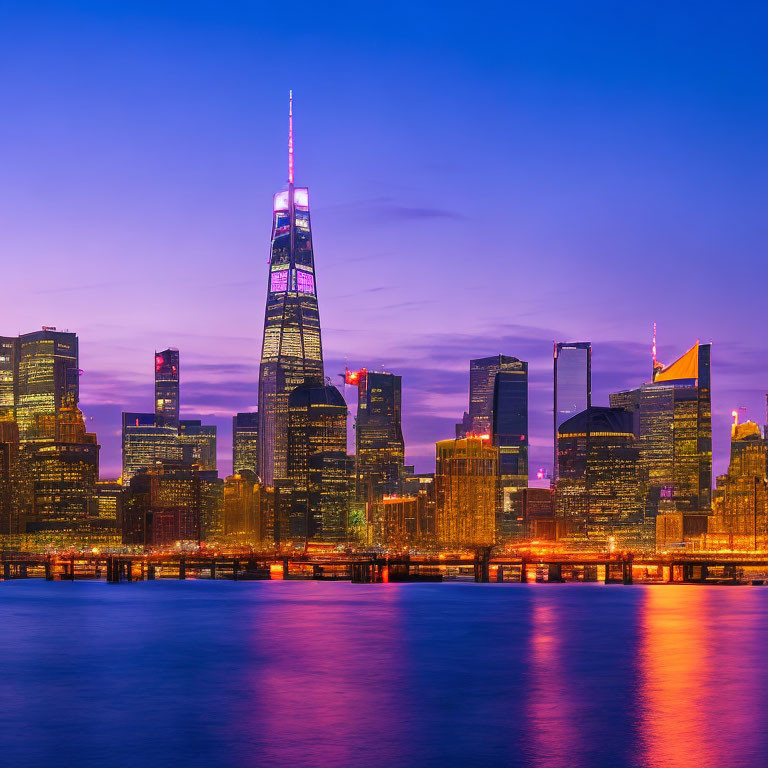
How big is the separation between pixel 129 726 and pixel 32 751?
838cm

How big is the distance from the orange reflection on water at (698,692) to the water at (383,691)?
0.18 metres

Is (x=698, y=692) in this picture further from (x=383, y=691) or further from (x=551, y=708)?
(x=383, y=691)

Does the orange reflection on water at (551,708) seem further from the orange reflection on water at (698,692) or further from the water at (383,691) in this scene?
the orange reflection on water at (698,692)

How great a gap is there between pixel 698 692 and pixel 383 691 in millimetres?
21422

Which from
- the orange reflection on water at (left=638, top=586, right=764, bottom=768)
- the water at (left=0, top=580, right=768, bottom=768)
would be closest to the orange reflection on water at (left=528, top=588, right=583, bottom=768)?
the water at (left=0, top=580, right=768, bottom=768)

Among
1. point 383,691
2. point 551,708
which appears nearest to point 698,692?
point 551,708

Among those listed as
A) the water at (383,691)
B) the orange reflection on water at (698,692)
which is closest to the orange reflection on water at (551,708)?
the water at (383,691)

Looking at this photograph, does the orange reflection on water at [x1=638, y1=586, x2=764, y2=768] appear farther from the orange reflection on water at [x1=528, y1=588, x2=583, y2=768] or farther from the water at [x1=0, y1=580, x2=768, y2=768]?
the orange reflection on water at [x1=528, y1=588, x2=583, y2=768]

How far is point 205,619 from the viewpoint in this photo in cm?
15050

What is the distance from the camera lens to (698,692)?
81.8 metres

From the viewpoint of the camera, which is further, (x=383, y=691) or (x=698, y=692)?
(x=383, y=691)

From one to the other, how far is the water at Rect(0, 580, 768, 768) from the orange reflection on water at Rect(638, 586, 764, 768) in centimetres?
18

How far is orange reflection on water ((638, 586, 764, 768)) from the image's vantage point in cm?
6081

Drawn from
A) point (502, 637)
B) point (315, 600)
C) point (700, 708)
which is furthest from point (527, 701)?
point (315, 600)
